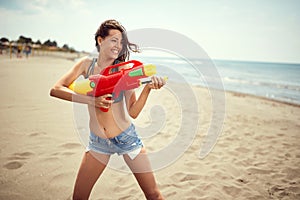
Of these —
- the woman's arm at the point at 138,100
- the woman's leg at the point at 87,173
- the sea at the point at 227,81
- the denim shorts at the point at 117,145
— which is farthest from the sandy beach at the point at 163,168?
the sea at the point at 227,81

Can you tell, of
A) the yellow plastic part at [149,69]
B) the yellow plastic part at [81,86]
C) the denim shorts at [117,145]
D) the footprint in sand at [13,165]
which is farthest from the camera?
the footprint in sand at [13,165]

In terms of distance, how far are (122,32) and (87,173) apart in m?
1.22

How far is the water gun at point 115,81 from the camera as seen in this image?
1425 mm

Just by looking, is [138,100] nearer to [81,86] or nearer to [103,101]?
[103,101]

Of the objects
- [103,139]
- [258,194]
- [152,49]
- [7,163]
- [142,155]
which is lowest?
[258,194]

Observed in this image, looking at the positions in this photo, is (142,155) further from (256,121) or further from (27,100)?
(256,121)

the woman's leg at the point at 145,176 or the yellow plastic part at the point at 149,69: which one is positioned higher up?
A: the yellow plastic part at the point at 149,69

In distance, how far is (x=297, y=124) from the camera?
641 centimetres

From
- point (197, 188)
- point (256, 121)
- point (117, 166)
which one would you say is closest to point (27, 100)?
point (117, 166)

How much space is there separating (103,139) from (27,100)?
5162 mm

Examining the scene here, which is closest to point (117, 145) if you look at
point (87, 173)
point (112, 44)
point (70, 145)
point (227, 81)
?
point (87, 173)

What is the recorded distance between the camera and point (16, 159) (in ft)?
9.23

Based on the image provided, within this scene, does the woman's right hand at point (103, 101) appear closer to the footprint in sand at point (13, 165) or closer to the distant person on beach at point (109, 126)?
the distant person on beach at point (109, 126)

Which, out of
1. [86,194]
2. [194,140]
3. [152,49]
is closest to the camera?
[86,194]
